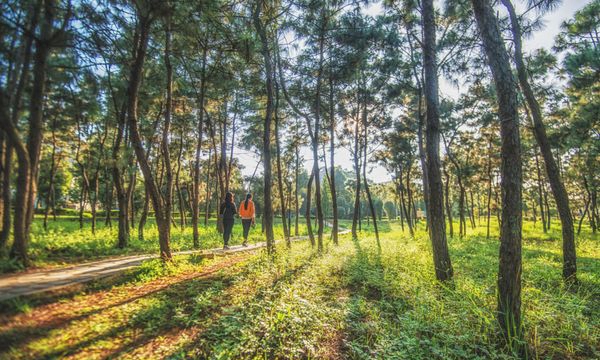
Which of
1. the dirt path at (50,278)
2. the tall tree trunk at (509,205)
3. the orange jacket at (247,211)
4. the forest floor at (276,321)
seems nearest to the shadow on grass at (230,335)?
the forest floor at (276,321)

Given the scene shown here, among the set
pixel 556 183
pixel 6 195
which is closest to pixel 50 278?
pixel 6 195

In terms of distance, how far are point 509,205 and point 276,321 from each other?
3680mm

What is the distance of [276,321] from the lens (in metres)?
3.90

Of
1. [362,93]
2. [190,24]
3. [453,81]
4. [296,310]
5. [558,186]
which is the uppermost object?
[362,93]

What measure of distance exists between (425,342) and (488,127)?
69.0 feet

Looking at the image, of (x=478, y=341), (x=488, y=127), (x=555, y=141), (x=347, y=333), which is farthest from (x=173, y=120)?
(x=488, y=127)

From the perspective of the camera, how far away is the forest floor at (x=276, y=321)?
321cm

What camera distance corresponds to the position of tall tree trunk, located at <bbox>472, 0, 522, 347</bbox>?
361cm

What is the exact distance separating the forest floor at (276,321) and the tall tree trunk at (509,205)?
0.31 meters

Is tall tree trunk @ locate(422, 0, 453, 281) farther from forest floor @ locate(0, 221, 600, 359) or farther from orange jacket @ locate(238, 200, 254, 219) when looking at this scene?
orange jacket @ locate(238, 200, 254, 219)

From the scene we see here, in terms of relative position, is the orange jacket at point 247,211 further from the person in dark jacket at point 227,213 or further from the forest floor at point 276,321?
the forest floor at point 276,321

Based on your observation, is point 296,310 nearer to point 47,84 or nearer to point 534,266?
point 47,84

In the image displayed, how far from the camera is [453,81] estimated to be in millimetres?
11531

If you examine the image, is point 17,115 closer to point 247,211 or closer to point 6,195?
point 6,195
